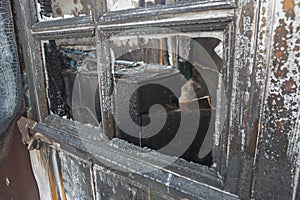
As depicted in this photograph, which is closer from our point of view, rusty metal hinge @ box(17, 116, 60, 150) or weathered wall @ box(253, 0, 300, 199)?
weathered wall @ box(253, 0, 300, 199)

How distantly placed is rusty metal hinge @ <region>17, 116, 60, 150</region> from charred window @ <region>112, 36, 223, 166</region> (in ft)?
1.66

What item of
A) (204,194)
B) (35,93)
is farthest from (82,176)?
(204,194)

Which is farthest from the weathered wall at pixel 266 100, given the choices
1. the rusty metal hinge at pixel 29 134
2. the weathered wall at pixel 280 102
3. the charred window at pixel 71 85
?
the rusty metal hinge at pixel 29 134

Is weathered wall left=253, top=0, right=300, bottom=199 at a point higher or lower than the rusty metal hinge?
higher

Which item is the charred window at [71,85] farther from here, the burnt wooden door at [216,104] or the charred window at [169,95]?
the charred window at [169,95]

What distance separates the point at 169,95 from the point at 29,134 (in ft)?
2.90

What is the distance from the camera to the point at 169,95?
4.80 ft

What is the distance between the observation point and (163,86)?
136 cm

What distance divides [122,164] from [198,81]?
1337 millimetres

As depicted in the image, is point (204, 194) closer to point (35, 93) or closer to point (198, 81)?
point (35, 93)

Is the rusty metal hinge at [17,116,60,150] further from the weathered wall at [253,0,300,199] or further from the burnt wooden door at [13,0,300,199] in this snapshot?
the weathered wall at [253,0,300,199]

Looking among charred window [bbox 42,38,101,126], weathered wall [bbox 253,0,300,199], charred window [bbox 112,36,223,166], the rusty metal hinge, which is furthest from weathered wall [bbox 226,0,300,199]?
the rusty metal hinge

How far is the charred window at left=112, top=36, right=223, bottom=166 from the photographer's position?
0.99 m

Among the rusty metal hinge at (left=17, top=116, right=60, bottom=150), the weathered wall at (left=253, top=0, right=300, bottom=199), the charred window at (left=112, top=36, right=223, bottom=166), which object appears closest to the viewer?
the weathered wall at (left=253, top=0, right=300, bottom=199)
